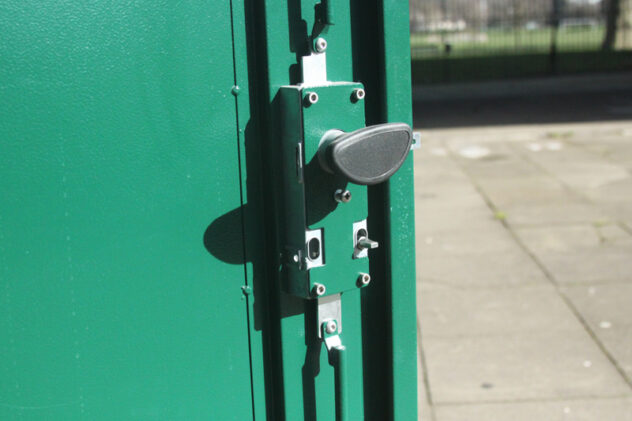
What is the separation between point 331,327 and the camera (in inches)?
69.2

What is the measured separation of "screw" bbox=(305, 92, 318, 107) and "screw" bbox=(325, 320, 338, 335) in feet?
1.60

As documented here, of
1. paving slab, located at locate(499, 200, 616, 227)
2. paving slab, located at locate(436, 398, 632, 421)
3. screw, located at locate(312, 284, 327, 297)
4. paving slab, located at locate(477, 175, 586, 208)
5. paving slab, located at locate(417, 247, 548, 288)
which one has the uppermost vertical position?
screw, located at locate(312, 284, 327, 297)

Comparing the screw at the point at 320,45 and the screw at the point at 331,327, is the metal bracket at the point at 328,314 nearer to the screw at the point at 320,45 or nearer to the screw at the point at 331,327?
the screw at the point at 331,327

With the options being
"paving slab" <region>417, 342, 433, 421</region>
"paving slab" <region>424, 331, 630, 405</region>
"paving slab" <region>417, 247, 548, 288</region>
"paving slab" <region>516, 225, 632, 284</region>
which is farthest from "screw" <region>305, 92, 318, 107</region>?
"paving slab" <region>516, 225, 632, 284</region>

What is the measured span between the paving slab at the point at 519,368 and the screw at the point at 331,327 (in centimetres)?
272

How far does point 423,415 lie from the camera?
13.7ft

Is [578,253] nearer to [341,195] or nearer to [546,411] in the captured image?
[546,411]

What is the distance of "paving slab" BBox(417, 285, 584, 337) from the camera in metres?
5.20

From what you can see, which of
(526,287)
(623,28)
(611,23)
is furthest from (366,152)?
(623,28)

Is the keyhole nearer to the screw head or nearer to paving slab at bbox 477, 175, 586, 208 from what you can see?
the screw head

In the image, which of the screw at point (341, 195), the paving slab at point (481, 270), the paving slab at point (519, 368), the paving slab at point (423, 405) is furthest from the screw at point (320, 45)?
the paving slab at point (481, 270)

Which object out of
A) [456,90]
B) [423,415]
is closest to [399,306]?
[423,415]

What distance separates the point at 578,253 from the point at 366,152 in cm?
551

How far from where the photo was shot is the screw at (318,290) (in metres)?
1.65
